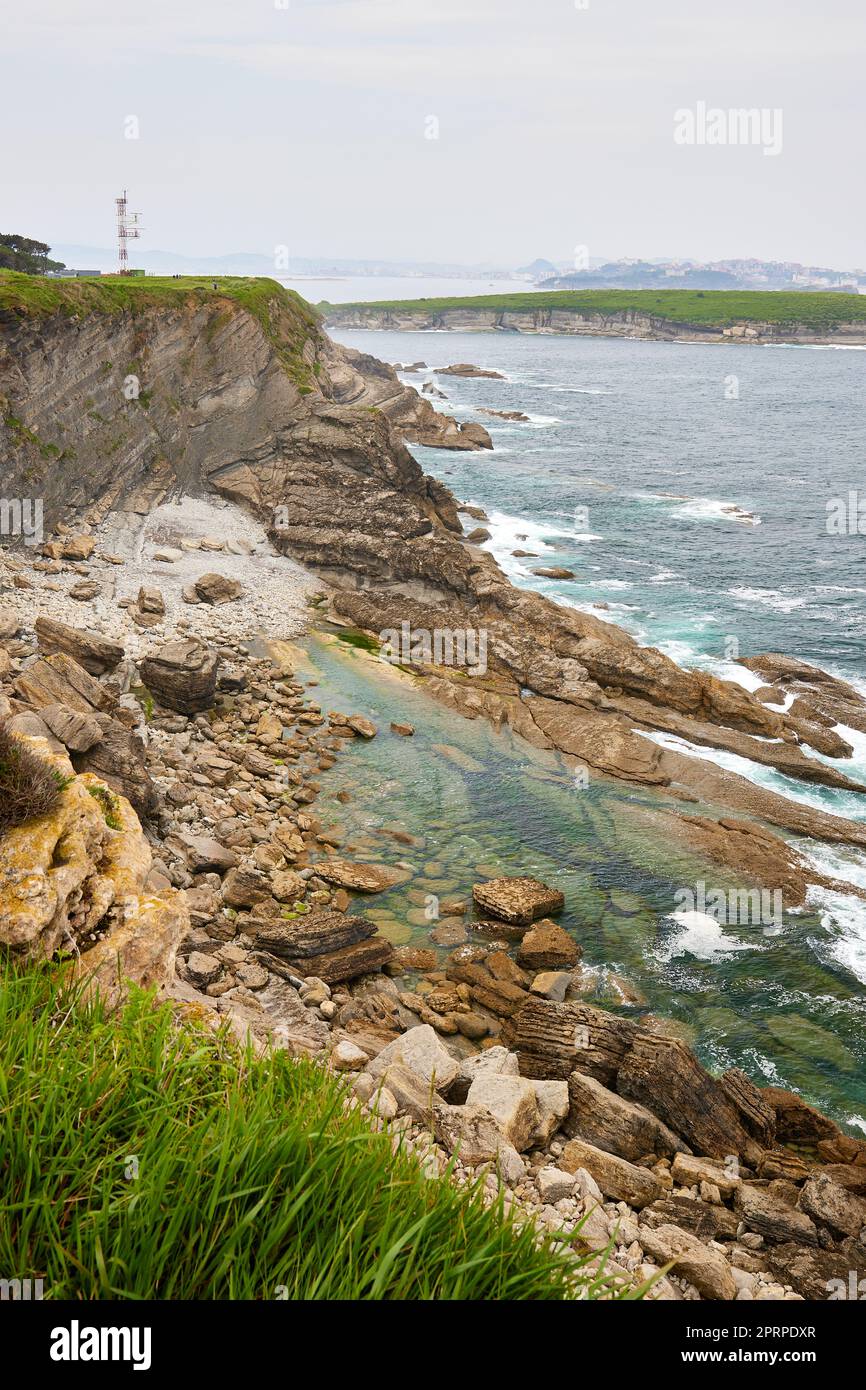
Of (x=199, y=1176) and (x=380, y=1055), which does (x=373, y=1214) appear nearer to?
(x=199, y=1176)

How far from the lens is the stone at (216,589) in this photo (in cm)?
4181

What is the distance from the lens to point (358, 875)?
25031mm

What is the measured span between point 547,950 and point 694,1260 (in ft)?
35.4

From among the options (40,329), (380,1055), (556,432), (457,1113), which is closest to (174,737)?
(380,1055)

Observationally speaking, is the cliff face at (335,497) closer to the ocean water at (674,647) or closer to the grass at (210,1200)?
the ocean water at (674,647)

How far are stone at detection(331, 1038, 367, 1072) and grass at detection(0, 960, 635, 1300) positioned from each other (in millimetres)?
9617

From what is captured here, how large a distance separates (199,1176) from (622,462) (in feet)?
292

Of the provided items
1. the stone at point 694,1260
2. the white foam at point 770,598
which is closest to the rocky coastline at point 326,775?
the stone at point 694,1260

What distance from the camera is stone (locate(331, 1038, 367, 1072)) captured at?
50.2 ft

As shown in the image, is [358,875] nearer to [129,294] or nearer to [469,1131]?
[469,1131]

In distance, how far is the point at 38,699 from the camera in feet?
78.0

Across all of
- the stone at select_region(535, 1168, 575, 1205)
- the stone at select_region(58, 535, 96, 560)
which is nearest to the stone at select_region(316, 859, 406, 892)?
the stone at select_region(535, 1168, 575, 1205)

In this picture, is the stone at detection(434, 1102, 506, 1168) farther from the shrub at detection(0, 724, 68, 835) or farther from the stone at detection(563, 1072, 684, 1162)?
the shrub at detection(0, 724, 68, 835)

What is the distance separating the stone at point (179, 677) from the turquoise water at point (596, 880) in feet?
16.5
